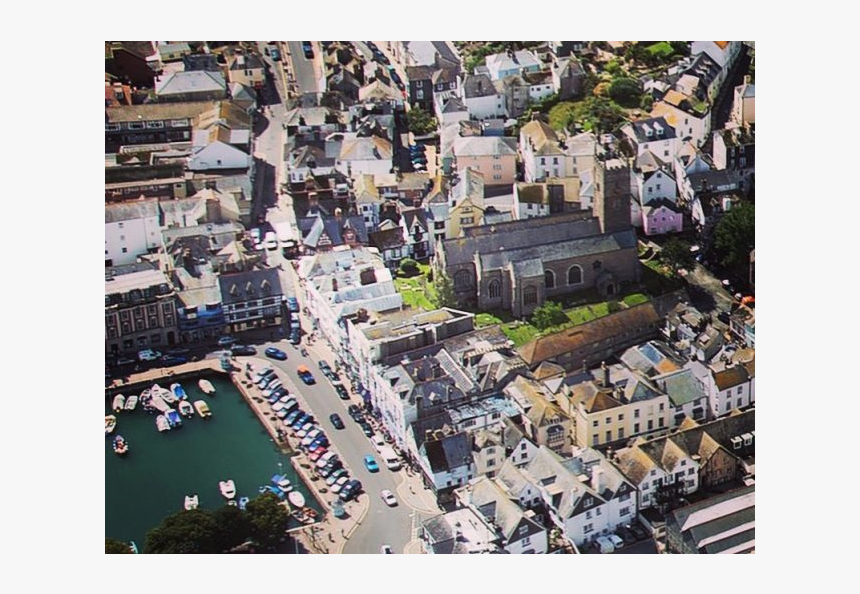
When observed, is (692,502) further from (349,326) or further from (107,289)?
(107,289)

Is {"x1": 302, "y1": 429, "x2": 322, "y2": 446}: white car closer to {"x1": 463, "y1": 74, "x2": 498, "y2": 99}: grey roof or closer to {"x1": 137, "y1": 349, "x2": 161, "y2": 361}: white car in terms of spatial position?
{"x1": 137, "y1": 349, "x2": 161, "y2": 361}: white car

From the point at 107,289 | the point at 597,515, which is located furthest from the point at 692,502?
the point at 107,289

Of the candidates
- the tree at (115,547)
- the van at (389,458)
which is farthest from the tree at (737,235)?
the tree at (115,547)

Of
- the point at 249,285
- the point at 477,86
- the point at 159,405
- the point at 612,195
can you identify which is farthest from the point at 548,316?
the point at 159,405

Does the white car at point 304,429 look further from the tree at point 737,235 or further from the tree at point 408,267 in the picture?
the tree at point 737,235

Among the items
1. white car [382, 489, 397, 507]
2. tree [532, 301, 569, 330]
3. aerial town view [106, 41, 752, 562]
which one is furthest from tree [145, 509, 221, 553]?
tree [532, 301, 569, 330]

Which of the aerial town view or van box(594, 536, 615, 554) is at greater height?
the aerial town view
